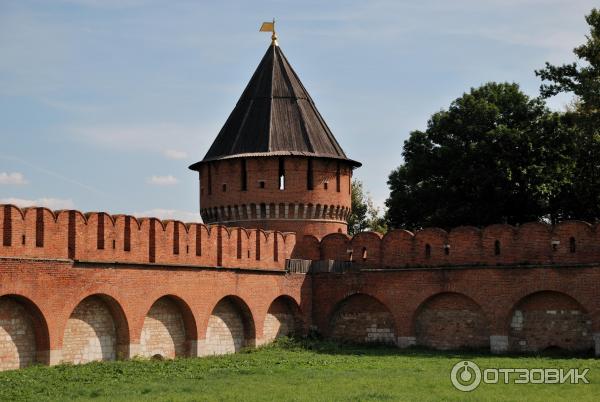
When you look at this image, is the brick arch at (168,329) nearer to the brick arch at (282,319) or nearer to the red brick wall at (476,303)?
the brick arch at (282,319)

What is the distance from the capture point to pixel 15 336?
62.0ft

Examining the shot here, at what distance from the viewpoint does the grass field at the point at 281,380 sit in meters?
16.6

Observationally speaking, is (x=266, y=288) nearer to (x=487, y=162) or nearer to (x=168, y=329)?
(x=168, y=329)

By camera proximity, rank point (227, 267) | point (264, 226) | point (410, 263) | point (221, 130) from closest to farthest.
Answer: point (227, 267)
point (410, 263)
point (264, 226)
point (221, 130)

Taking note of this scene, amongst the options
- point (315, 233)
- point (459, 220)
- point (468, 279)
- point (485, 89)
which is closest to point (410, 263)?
point (468, 279)

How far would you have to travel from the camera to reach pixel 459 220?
33.1 metres

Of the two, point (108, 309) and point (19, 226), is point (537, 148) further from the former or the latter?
point (19, 226)

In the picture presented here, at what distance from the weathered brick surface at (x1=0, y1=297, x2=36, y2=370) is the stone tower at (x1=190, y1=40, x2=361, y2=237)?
10.4 metres

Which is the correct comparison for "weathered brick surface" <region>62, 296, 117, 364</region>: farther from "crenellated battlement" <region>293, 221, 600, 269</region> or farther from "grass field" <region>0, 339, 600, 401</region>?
"crenellated battlement" <region>293, 221, 600, 269</region>

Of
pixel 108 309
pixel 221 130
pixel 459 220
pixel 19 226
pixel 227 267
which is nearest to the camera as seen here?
pixel 19 226

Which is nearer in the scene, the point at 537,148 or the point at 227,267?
the point at 227,267

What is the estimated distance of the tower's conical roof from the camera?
29.3m

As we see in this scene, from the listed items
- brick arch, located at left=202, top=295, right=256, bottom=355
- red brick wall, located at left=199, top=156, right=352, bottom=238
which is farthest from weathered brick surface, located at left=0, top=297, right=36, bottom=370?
red brick wall, located at left=199, top=156, right=352, bottom=238

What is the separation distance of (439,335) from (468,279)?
71.0 inches
